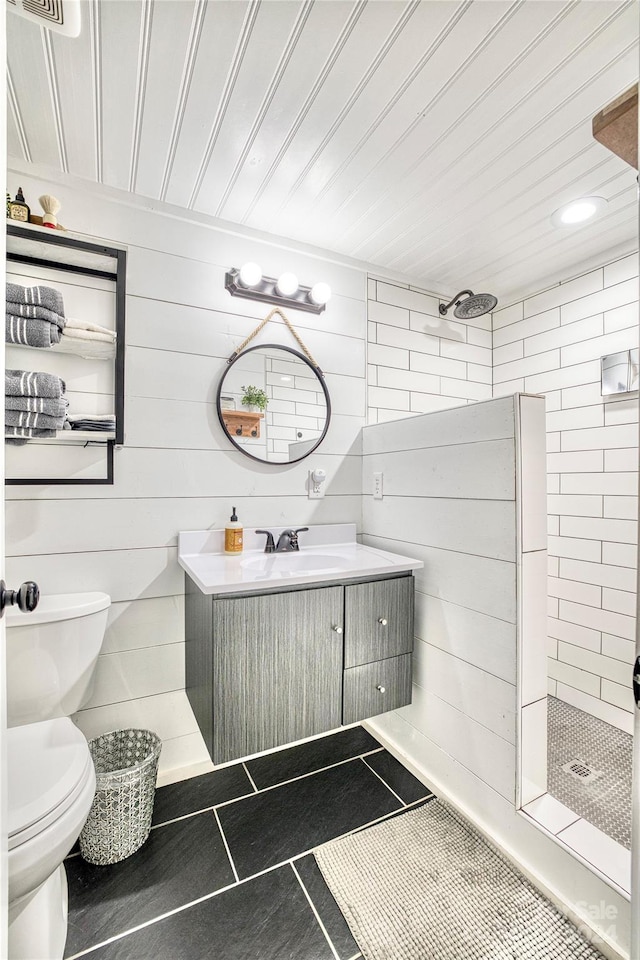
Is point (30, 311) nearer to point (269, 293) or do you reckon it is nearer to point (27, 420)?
point (27, 420)

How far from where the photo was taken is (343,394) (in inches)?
86.1

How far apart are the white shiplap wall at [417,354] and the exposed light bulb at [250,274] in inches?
26.2

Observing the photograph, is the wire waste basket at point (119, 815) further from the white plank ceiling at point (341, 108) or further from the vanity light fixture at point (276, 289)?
the white plank ceiling at point (341, 108)

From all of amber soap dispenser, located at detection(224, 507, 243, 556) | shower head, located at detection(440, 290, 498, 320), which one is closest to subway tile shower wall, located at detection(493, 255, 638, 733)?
shower head, located at detection(440, 290, 498, 320)

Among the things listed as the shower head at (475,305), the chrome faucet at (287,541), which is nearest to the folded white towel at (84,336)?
the chrome faucet at (287,541)

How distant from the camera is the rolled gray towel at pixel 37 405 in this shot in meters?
1.33

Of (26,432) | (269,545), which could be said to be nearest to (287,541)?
(269,545)

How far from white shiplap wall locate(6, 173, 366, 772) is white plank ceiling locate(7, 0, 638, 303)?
0.17 metres

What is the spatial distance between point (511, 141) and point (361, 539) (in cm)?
171

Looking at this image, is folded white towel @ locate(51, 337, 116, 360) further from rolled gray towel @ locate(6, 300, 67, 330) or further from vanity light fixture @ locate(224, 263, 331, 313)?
vanity light fixture @ locate(224, 263, 331, 313)

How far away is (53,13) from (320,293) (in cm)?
122

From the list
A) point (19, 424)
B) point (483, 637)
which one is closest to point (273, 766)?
→ point (483, 637)

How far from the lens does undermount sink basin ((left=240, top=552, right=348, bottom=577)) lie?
1.61 m

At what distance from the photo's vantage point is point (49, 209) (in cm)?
149
